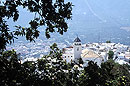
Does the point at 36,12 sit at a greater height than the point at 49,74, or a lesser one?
greater

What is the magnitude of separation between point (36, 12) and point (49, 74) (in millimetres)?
1307

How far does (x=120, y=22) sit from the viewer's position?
636 feet

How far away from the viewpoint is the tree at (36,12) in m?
3.32

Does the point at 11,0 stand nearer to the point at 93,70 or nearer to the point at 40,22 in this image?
the point at 40,22

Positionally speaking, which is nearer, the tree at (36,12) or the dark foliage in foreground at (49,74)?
the tree at (36,12)

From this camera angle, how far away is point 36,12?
3.49m

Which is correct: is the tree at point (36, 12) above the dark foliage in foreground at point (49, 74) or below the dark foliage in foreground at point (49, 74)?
above

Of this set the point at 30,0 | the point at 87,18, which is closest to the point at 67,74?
the point at 30,0

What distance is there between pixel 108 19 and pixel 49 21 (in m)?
201

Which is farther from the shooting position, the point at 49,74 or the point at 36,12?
the point at 49,74

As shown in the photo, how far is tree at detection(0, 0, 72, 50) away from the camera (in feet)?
10.9

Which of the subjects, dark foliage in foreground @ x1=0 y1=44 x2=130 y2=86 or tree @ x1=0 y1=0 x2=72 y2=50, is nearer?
tree @ x1=0 y1=0 x2=72 y2=50

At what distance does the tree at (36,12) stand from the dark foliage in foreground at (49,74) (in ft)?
1.71

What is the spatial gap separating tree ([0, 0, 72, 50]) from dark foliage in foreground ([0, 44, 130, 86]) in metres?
0.52
